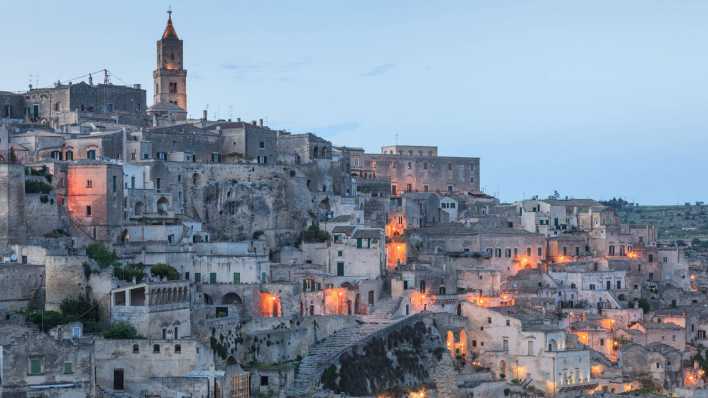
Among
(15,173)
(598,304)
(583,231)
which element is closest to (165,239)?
(15,173)

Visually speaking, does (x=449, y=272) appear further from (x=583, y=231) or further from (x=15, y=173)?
(x=15, y=173)

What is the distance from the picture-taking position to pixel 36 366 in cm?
4269

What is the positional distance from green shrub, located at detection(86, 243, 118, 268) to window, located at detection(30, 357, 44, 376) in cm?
722

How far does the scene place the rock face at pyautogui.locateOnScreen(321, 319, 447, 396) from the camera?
175 feet

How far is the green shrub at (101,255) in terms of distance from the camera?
1976 inches

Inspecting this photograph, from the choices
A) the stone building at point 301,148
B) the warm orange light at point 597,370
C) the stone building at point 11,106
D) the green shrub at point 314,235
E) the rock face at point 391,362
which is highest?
the stone building at point 11,106

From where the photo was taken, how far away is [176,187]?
62531mm

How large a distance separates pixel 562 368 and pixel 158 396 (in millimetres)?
20033

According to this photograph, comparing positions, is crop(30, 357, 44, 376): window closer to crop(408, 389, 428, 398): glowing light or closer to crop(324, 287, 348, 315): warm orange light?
crop(324, 287, 348, 315): warm orange light

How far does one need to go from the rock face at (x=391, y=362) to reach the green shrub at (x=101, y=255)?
32.4 feet

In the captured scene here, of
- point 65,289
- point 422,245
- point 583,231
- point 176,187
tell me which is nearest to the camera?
point 65,289

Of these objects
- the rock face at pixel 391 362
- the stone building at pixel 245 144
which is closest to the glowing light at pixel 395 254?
the rock face at pixel 391 362

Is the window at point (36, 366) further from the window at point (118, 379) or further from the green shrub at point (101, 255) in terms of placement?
the green shrub at point (101, 255)

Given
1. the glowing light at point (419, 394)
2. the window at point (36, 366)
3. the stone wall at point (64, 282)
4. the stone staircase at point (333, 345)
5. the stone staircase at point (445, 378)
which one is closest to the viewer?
the window at point (36, 366)
